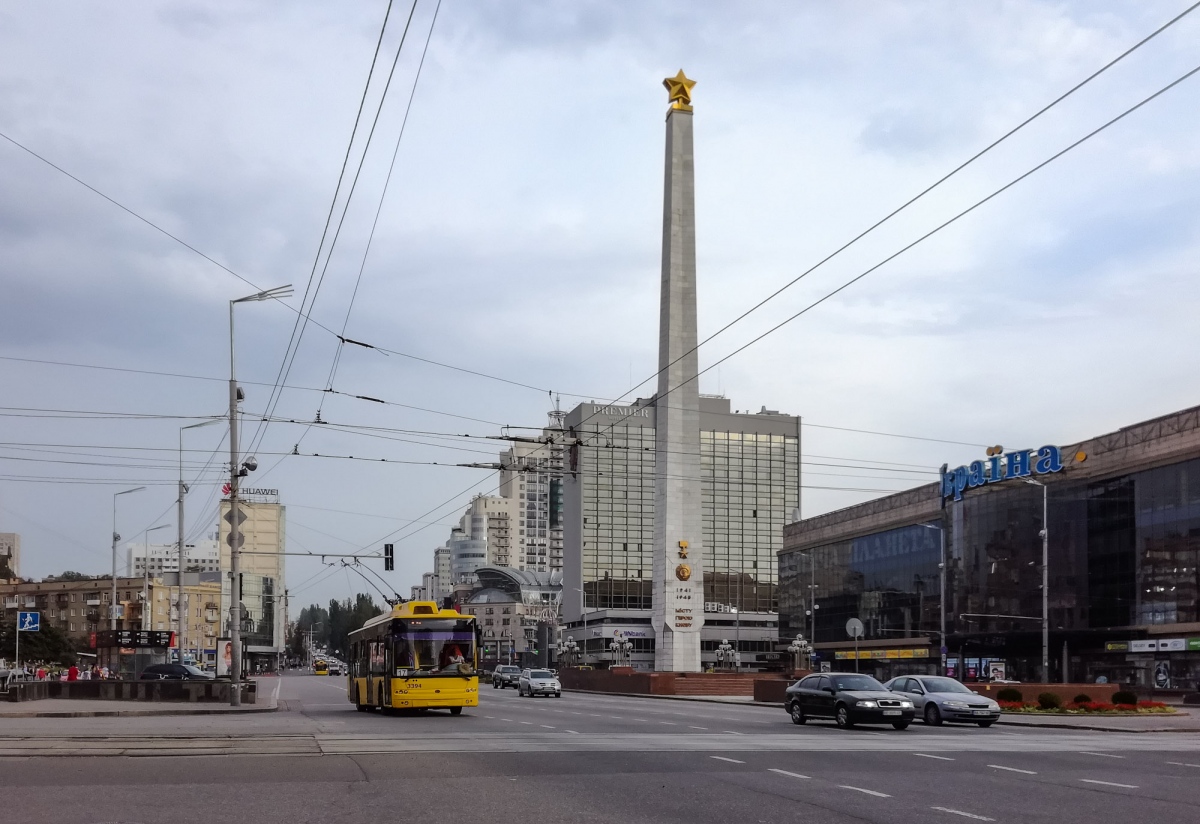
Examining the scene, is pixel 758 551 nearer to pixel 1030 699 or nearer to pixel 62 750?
pixel 1030 699

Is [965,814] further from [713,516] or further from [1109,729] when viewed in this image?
[713,516]

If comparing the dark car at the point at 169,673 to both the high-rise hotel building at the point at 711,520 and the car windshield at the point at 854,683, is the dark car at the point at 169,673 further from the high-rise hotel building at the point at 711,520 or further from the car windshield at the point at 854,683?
the high-rise hotel building at the point at 711,520

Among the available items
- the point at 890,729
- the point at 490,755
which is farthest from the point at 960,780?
the point at 890,729

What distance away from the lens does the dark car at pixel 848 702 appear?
27453 millimetres

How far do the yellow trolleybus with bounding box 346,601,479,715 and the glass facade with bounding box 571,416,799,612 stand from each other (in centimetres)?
13874

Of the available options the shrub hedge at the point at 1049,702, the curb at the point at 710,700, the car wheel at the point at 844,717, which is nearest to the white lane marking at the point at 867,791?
the car wheel at the point at 844,717

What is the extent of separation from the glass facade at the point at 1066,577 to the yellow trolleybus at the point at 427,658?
157 ft

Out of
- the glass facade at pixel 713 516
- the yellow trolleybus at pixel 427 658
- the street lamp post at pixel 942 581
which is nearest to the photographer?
the yellow trolleybus at pixel 427 658

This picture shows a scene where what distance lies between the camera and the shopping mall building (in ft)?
227

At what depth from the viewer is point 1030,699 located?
4275 cm

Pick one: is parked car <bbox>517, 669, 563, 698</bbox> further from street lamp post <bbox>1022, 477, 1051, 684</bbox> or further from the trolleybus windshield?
the trolleybus windshield

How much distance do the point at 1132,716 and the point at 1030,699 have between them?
20.1 ft

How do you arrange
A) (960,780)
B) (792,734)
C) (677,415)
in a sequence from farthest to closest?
(677,415), (792,734), (960,780)

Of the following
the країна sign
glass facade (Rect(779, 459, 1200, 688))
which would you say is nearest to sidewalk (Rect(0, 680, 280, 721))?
glass facade (Rect(779, 459, 1200, 688))
